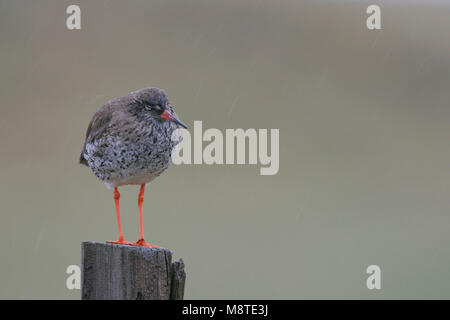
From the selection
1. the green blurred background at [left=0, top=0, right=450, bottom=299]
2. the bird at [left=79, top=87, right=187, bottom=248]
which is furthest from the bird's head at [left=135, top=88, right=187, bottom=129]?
the green blurred background at [left=0, top=0, right=450, bottom=299]

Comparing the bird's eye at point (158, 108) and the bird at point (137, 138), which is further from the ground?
the bird's eye at point (158, 108)

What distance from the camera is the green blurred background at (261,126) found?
2370 cm

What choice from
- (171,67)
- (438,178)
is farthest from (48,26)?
(438,178)

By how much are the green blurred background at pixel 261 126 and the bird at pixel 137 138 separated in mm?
11878

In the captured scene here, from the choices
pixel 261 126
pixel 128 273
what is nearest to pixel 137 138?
pixel 128 273

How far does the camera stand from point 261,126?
38719 millimetres

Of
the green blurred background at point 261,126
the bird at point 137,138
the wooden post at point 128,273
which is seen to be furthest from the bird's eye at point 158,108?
the green blurred background at point 261,126

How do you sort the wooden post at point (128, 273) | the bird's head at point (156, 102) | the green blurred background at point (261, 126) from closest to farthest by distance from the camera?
the wooden post at point (128, 273) → the bird's head at point (156, 102) → the green blurred background at point (261, 126)

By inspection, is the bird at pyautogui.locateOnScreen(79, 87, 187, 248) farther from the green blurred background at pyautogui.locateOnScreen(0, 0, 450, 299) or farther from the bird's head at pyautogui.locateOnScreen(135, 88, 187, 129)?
the green blurred background at pyautogui.locateOnScreen(0, 0, 450, 299)

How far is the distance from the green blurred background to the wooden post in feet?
43.2

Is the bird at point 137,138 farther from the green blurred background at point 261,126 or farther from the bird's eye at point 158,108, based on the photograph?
the green blurred background at point 261,126

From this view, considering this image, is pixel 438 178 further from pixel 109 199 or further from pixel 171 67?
pixel 171 67

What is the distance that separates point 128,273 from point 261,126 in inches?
1334

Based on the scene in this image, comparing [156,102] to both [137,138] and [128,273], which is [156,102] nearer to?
[137,138]
